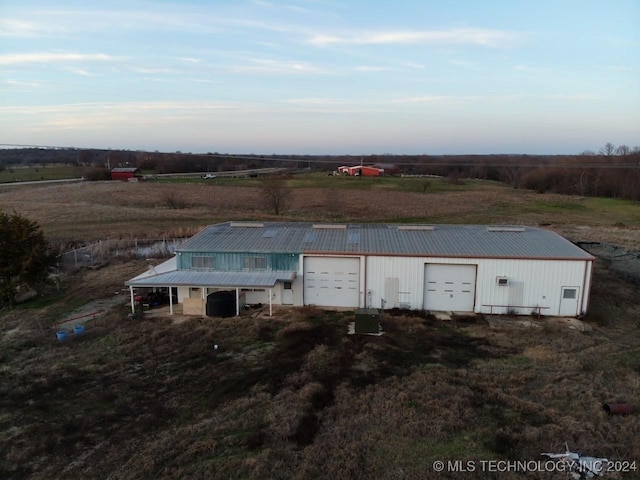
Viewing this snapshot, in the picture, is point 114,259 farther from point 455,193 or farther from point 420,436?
point 455,193

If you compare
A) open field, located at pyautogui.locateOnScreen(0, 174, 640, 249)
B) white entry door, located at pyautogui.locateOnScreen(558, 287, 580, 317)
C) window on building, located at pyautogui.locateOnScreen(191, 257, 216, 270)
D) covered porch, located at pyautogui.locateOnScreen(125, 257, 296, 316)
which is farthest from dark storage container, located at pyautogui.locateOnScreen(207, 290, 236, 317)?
open field, located at pyautogui.locateOnScreen(0, 174, 640, 249)

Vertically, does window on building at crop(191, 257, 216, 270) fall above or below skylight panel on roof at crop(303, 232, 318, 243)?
below

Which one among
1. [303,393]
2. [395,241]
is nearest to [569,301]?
[395,241]

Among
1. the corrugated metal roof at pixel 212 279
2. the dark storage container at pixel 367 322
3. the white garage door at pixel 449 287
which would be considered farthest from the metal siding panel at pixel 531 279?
the corrugated metal roof at pixel 212 279

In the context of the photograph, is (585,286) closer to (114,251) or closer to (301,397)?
(301,397)

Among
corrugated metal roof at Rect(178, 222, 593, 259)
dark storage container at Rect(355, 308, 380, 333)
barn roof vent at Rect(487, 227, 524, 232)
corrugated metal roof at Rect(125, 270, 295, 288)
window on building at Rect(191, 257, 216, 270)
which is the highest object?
barn roof vent at Rect(487, 227, 524, 232)

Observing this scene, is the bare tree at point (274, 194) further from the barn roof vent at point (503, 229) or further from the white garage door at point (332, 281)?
the barn roof vent at point (503, 229)

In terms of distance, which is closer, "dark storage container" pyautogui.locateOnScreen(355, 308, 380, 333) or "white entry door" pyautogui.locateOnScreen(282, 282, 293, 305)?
"dark storage container" pyautogui.locateOnScreen(355, 308, 380, 333)

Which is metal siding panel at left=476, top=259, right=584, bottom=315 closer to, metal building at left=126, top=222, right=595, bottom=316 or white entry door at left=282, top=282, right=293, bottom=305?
metal building at left=126, top=222, right=595, bottom=316
